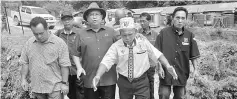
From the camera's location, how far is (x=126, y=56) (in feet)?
10.7

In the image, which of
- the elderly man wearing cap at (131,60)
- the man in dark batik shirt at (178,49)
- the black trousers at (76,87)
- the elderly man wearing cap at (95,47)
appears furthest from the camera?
the black trousers at (76,87)

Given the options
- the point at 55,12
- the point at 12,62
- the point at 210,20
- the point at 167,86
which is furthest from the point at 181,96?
the point at 55,12

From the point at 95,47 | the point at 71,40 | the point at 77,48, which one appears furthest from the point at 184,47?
the point at 71,40

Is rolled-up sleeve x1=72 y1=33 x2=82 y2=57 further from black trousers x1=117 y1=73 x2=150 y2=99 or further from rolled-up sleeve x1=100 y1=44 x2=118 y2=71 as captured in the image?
black trousers x1=117 y1=73 x2=150 y2=99

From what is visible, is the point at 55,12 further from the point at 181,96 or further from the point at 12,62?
the point at 181,96

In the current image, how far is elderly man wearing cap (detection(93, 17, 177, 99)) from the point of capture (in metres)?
3.23

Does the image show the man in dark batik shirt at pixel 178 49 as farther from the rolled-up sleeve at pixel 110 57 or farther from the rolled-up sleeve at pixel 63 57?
the rolled-up sleeve at pixel 63 57

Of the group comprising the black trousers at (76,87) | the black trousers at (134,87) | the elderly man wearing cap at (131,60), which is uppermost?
the elderly man wearing cap at (131,60)

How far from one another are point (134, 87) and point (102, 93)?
0.64 m

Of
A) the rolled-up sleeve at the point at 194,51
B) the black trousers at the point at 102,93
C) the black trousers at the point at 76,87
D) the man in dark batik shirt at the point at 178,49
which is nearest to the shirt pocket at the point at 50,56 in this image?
the black trousers at the point at 102,93

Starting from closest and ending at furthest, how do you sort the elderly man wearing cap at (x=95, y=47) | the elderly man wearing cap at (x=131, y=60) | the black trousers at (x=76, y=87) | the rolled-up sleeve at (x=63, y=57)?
the elderly man wearing cap at (x=131, y=60)
the rolled-up sleeve at (x=63, y=57)
the elderly man wearing cap at (x=95, y=47)
the black trousers at (x=76, y=87)

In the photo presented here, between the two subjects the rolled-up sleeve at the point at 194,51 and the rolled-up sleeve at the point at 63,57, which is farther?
the rolled-up sleeve at the point at 194,51

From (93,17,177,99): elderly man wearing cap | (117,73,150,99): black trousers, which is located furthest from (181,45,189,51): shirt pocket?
(117,73,150,99): black trousers

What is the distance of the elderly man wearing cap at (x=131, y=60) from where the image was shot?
10.6 ft
